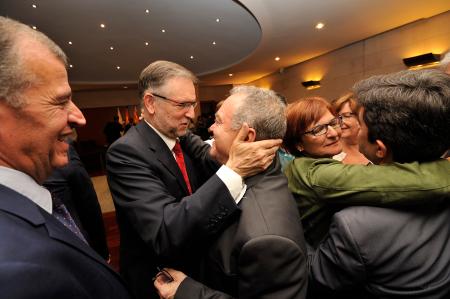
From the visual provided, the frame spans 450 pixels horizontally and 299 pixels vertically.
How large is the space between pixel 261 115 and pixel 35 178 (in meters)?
0.84

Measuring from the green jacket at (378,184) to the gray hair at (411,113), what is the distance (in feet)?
0.20

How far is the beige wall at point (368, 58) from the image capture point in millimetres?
6105

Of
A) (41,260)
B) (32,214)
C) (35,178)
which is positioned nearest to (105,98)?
(35,178)

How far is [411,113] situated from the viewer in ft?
2.75

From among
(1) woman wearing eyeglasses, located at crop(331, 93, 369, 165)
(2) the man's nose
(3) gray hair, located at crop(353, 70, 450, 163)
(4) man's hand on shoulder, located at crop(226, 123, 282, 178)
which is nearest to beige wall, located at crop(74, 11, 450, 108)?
(1) woman wearing eyeglasses, located at crop(331, 93, 369, 165)

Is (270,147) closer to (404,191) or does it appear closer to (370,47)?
(404,191)

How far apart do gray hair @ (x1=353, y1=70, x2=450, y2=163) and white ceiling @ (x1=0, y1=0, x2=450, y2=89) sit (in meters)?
4.58

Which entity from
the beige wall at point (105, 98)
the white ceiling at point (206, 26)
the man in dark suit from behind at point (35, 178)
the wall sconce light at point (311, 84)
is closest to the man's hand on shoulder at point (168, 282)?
the man in dark suit from behind at point (35, 178)

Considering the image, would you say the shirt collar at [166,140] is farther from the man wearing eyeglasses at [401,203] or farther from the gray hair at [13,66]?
the man wearing eyeglasses at [401,203]

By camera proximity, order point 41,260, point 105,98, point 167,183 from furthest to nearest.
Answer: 1. point 105,98
2. point 167,183
3. point 41,260

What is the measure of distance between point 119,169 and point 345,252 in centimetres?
98

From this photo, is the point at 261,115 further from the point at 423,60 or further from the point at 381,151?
the point at 423,60

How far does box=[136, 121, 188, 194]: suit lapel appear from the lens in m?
1.36

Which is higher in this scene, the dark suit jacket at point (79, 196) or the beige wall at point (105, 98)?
the beige wall at point (105, 98)
